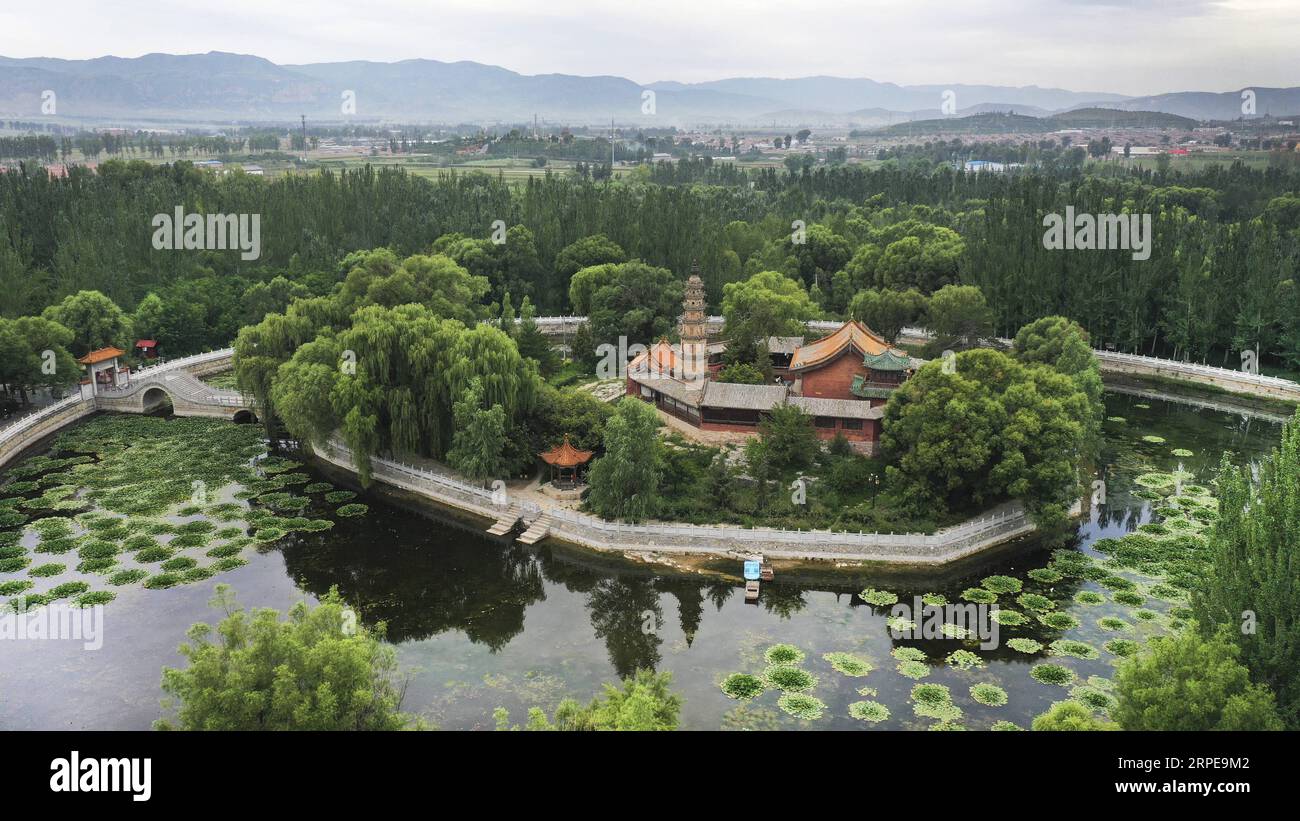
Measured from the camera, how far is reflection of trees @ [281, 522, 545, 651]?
92.5 feet

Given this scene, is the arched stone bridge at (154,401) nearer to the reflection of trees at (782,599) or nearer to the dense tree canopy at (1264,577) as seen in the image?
the reflection of trees at (782,599)

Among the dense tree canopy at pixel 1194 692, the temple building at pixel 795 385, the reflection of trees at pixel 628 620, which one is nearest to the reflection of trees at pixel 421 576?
the reflection of trees at pixel 628 620

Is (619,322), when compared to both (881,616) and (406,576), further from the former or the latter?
(881,616)

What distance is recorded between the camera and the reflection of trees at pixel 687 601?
91.2 feet

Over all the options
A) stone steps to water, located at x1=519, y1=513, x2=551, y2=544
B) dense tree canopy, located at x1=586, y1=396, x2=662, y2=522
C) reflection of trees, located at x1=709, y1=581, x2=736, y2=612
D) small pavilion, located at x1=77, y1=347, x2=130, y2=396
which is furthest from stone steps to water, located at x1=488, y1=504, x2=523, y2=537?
small pavilion, located at x1=77, y1=347, x2=130, y2=396

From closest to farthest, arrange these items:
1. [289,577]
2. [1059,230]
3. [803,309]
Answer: [289,577], [803,309], [1059,230]

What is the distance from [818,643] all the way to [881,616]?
2.60m

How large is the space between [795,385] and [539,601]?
2003 centimetres

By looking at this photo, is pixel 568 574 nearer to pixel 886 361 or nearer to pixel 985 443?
pixel 985 443

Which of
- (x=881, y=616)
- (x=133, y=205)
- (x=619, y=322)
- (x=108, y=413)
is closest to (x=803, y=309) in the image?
(x=619, y=322)

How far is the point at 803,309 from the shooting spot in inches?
2080

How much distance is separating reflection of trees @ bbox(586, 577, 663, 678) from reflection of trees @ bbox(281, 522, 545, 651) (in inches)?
83.1

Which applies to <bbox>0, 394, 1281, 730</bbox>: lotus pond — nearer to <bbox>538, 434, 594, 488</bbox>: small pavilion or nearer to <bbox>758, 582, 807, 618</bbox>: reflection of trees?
<bbox>758, 582, 807, 618</bbox>: reflection of trees

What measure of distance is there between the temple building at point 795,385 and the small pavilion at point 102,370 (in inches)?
1015
